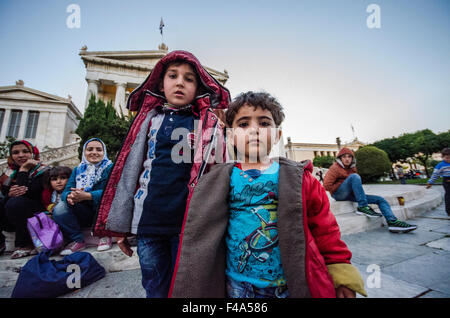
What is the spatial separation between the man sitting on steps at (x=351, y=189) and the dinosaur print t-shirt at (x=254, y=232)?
359cm

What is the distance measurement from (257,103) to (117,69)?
72.5 feet

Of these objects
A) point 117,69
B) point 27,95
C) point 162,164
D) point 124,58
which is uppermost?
point 124,58

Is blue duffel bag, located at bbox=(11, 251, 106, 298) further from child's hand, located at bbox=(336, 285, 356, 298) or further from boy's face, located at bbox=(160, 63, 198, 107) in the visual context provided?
child's hand, located at bbox=(336, 285, 356, 298)

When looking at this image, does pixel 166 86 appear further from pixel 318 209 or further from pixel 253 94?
pixel 318 209

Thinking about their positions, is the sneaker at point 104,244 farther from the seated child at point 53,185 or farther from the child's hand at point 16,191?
the child's hand at point 16,191

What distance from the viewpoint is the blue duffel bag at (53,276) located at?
1646 mm

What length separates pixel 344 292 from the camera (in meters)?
0.86

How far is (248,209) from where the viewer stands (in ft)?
3.48

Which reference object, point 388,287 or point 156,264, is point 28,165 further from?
point 388,287

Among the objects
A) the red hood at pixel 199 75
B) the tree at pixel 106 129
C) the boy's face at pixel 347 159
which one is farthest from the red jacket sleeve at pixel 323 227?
the tree at pixel 106 129

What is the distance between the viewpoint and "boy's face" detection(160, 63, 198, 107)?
143 cm

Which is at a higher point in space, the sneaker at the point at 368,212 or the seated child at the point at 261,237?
the seated child at the point at 261,237

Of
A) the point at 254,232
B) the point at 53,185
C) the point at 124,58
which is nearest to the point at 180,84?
the point at 254,232
